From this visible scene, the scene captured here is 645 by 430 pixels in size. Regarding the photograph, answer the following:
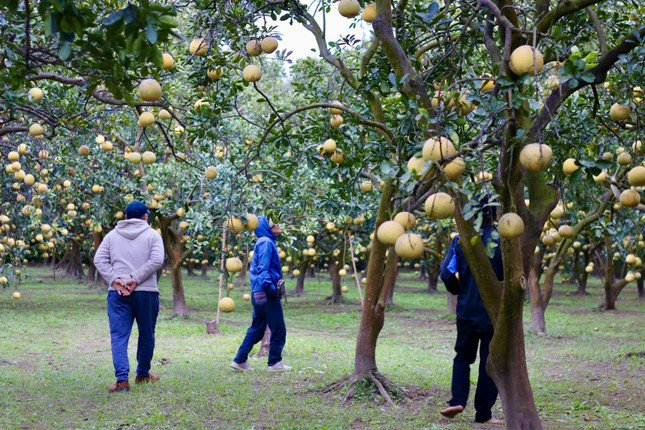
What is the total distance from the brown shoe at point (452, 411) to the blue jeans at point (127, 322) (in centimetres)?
287

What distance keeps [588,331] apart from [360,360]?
8.58 metres

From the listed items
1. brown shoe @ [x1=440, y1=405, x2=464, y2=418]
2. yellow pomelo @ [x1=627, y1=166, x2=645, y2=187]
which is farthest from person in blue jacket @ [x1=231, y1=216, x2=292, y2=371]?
yellow pomelo @ [x1=627, y1=166, x2=645, y2=187]

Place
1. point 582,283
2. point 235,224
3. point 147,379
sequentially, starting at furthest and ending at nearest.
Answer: point 582,283, point 147,379, point 235,224

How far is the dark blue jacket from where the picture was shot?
5.46 m

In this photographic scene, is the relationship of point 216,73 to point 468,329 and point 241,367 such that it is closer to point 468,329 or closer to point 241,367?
point 468,329

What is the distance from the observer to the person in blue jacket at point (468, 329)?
18.0ft

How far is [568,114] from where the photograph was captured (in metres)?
5.38

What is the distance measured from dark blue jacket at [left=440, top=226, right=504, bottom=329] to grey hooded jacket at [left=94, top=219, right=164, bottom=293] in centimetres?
274

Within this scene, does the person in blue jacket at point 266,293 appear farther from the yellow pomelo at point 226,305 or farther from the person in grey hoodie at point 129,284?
the person in grey hoodie at point 129,284

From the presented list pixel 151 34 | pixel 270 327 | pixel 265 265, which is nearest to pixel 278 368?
pixel 270 327

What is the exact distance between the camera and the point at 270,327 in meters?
8.19

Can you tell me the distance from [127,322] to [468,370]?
3.20 metres

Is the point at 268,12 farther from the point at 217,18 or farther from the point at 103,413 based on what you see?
the point at 103,413

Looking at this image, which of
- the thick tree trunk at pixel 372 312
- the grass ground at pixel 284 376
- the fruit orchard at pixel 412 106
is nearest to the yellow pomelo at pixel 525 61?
the fruit orchard at pixel 412 106
